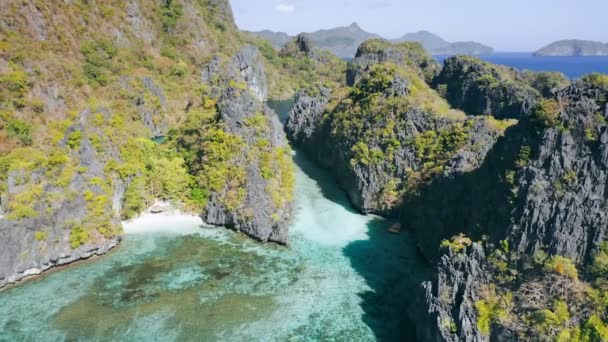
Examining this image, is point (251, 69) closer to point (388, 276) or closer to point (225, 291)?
point (388, 276)

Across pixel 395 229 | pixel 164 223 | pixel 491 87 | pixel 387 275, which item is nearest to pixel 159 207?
pixel 164 223

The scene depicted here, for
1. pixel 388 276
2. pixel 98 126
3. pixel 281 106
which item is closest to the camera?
pixel 388 276

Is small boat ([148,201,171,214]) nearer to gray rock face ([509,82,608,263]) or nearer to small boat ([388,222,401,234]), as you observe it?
small boat ([388,222,401,234])

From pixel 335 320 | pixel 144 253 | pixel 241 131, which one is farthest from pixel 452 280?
pixel 241 131

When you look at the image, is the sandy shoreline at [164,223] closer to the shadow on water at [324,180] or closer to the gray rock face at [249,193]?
the gray rock face at [249,193]

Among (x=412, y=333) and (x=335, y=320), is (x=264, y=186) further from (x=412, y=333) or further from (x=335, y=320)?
(x=412, y=333)

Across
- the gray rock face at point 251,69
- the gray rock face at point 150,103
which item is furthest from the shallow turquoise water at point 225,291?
the gray rock face at point 251,69

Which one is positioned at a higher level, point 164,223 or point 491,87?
point 491,87
